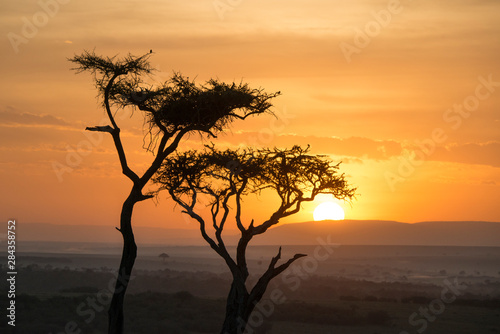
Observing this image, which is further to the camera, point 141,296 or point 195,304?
point 141,296

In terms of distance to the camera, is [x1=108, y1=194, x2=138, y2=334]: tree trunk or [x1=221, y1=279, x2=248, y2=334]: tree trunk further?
[x1=221, y1=279, x2=248, y2=334]: tree trunk

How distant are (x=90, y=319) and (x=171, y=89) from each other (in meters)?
20.2

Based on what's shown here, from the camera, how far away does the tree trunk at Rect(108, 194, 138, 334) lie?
78.6 feet

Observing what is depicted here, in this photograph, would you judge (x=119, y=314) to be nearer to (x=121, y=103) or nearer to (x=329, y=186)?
(x=121, y=103)

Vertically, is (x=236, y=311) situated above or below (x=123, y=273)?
below

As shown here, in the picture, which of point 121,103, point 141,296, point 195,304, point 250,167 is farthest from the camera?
point 141,296

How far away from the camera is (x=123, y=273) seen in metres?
24.4

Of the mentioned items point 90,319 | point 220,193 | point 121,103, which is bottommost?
point 90,319

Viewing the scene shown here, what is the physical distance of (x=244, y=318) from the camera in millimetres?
25750

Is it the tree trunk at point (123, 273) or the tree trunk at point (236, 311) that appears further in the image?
the tree trunk at point (236, 311)

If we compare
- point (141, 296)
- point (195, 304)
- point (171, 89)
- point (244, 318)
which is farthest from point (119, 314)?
point (141, 296)

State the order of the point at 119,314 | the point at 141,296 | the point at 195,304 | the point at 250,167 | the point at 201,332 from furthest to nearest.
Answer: the point at 141,296
the point at 195,304
the point at 201,332
the point at 250,167
the point at 119,314

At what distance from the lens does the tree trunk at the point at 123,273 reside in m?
24.0

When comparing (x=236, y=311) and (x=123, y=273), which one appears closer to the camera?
(x=123, y=273)
